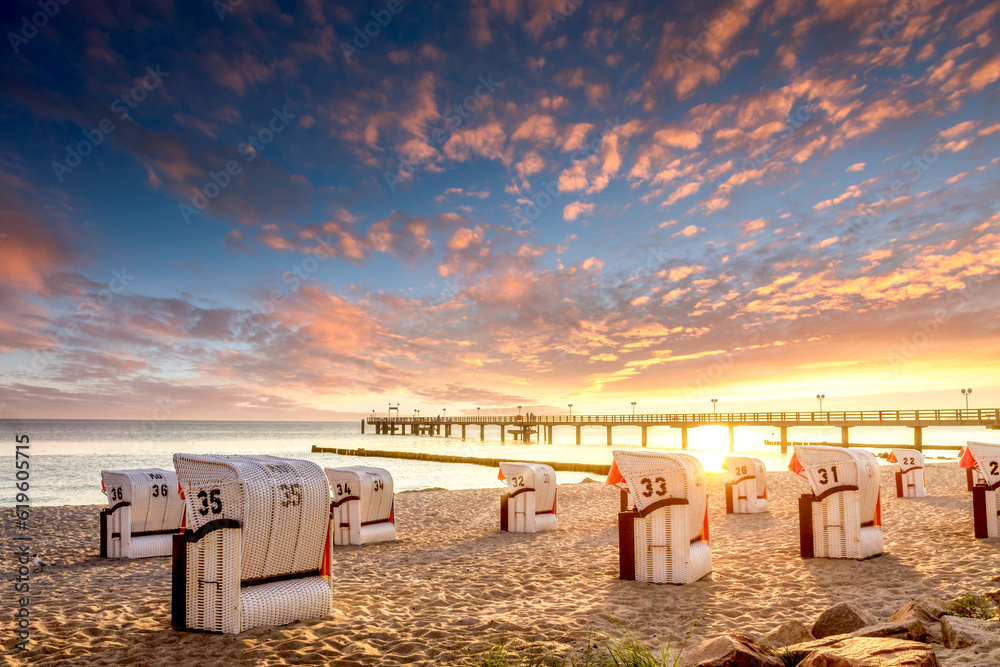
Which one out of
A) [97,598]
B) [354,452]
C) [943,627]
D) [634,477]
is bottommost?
[354,452]

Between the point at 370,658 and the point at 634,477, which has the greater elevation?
the point at 634,477

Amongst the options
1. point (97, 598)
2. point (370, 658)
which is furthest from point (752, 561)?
point (97, 598)

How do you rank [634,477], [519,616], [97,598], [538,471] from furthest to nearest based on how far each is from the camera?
[538,471] → [634,477] → [97,598] → [519,616]


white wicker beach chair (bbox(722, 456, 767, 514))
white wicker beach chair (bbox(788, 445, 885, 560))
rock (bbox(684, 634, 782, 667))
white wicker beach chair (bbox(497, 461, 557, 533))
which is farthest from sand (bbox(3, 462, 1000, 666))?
white wicker beach chair (bbox(722, 456, 767, 514))

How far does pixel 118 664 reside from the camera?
5.07 m

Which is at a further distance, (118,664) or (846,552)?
(846,552)

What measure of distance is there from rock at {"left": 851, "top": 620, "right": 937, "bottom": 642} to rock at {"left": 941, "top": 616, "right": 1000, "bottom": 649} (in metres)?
0.15

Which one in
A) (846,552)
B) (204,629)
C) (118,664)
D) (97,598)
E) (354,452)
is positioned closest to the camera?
(118,664)

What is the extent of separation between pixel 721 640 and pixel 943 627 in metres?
1.74

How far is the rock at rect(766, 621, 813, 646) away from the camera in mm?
5020

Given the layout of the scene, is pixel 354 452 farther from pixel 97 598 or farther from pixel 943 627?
pixel 943 627

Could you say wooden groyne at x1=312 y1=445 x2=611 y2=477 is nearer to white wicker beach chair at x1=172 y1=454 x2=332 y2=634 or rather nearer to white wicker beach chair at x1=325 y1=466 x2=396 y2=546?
white wicker beach chair at x1=325 y1=466 x2=396 y2=546

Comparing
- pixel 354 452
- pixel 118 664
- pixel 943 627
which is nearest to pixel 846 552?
pixel 943 627

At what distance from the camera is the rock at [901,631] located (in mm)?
4383
